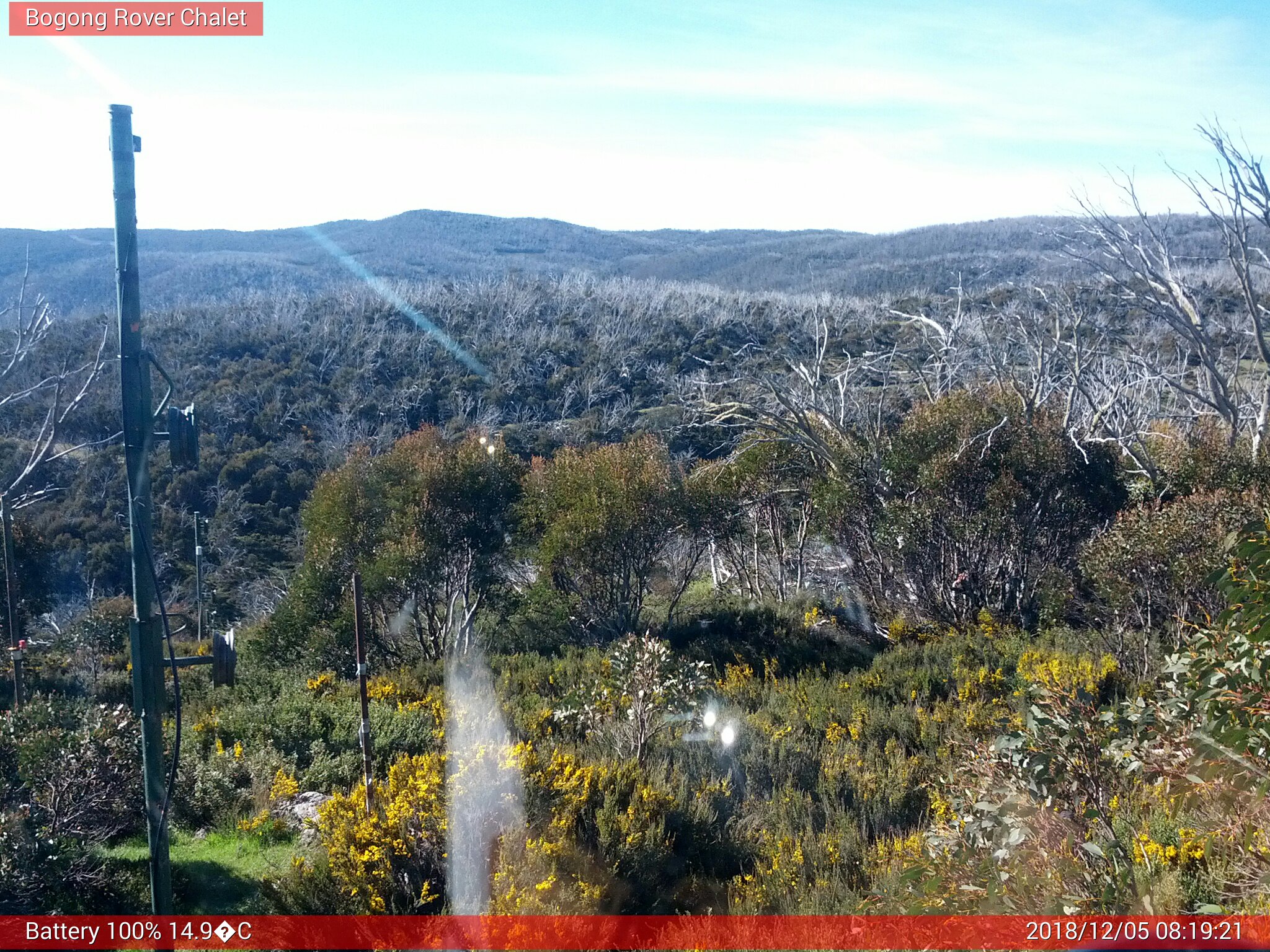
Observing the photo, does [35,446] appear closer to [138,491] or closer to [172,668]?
[138,491]

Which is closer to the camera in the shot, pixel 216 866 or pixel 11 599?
pixel 216 866

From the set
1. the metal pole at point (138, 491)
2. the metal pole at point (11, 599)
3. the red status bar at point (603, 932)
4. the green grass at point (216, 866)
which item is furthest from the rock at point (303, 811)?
the metal pole at point (11, 599)

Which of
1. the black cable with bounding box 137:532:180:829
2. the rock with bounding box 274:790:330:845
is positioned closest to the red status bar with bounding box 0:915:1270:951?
the black cable with bounding box 137:532:180:829

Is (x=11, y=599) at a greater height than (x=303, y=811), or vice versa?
(x=11, y=599)

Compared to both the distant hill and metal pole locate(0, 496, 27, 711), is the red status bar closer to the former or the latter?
metal pole locate(0, 496, 27, 711)

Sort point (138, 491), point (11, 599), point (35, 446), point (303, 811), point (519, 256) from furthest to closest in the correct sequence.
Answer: point (519, 256) → point (35, 446) → point (11, 599) → point (303, 811) → point (138, 491)

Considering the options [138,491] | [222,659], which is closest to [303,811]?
[222,659]
